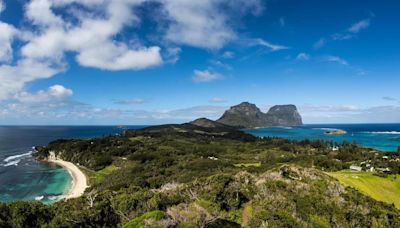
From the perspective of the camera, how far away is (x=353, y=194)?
98.3ft

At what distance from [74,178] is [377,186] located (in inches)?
2799

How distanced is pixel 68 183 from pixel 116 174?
11759mm

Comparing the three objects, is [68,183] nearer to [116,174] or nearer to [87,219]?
[116,174]

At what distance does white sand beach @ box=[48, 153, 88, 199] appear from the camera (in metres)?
64.3

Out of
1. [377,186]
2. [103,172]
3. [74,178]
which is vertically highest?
[377,186]

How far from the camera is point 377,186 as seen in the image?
4047 cm

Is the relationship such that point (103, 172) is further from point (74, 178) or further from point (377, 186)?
point (377, 186)

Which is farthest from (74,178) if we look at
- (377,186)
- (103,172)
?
(377,186)

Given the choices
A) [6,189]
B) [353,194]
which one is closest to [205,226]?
[353,194]

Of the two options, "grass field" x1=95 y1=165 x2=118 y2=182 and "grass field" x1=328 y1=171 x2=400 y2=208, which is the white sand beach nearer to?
"grass field" x1=95 y1=165 x2=118 y2=182

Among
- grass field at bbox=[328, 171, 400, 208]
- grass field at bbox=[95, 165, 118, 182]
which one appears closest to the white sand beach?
grass field at bbox=[95, 165, 118, 182]

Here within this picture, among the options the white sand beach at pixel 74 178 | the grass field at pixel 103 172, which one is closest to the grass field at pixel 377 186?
the white sand beach at pixel 74 178

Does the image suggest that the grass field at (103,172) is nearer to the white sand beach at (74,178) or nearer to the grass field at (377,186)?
the white sand beach at (74,178)

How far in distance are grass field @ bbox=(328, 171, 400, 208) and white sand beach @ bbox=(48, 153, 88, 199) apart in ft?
165
